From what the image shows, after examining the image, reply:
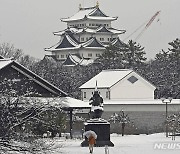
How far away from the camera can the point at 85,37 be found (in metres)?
100

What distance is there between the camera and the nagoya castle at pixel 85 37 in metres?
93.4

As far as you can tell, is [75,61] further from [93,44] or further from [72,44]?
[72,44]

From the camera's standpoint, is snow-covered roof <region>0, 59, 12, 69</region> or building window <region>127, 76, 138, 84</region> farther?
building window <region>127, 76, 138, 84</region>

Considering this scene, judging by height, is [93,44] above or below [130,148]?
above

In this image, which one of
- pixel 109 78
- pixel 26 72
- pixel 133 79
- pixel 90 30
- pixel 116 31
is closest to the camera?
pixel 26 72

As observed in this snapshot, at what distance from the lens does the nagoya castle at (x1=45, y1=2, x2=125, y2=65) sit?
93.4m

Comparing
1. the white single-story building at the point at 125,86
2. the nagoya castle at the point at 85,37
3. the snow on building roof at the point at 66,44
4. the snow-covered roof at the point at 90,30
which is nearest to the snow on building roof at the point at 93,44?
the nagoya castle at the point at 85,37

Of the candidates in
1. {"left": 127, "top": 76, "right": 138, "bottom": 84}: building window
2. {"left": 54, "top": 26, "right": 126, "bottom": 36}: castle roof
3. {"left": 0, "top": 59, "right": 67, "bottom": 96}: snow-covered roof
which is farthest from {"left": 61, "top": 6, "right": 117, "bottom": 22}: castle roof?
{"left": 0, "top": 59, "right": 67, "bottom": 96}: snow-covered roof

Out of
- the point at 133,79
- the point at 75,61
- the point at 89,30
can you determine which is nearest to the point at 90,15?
the point at 89,30

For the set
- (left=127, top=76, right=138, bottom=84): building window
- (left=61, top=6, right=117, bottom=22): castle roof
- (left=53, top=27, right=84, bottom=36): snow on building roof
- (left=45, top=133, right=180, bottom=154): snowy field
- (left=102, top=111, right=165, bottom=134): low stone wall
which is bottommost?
(left=45, top=133, right=180, bottom=154): snowy field

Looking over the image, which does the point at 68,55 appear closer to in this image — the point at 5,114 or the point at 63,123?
the point at 63,123

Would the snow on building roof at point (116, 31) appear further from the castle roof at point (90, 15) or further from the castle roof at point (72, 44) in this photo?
the castle roof at point (72, 44)

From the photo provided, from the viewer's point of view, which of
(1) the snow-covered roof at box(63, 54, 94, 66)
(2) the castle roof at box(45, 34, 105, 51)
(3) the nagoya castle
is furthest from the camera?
(2) the castle roof at box(45, 34, 105, 51)

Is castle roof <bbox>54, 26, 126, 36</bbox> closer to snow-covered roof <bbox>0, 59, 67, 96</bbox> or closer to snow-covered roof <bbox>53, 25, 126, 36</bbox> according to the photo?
snow-covered roof <bbox>53, 25, 126, 36</bbox>
